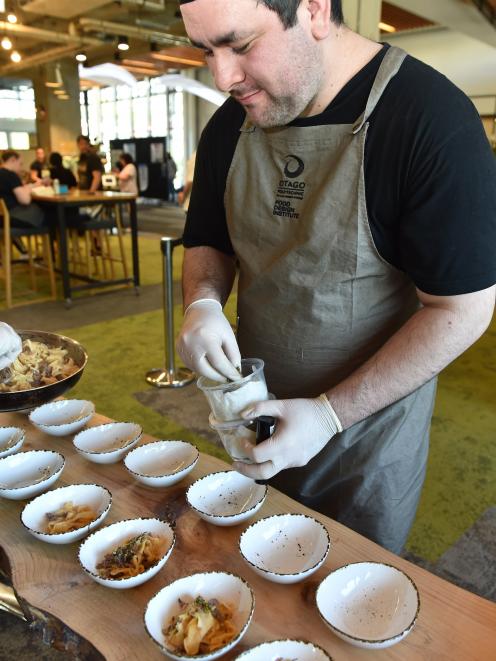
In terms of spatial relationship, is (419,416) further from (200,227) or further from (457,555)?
(457,555)

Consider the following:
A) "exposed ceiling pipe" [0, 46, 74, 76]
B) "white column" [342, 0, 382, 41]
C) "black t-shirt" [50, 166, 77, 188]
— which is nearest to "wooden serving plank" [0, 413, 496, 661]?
"white column" [342, 0, 382, 41]

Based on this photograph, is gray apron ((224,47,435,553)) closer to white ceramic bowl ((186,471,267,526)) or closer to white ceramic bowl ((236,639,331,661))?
white ceramic bowl ((186,471,267,526))

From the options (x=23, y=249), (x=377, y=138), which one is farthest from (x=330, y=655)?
(x=23, y=249)

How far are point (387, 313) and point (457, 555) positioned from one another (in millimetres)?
1432

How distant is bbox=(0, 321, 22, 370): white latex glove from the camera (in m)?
1.35

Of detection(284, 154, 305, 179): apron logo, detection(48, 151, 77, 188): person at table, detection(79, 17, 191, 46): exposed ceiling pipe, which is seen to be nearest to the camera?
detection(284, 154, 305, 179): apron logo

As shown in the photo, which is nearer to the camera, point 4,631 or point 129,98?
point 4,631

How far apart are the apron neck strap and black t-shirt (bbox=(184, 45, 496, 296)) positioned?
1 centimetres

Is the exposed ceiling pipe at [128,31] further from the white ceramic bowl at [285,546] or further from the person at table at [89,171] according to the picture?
the white ceramic bowl at [285,546]

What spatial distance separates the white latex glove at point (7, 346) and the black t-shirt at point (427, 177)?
89 cm

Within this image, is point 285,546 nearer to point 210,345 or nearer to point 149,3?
point 210,345

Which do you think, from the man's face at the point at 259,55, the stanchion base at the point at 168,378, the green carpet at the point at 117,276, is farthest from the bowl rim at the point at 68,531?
the green carpet at the point at 117,276

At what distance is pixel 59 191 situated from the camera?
5.98m

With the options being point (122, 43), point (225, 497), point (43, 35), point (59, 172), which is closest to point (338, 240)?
point (225, 497)
